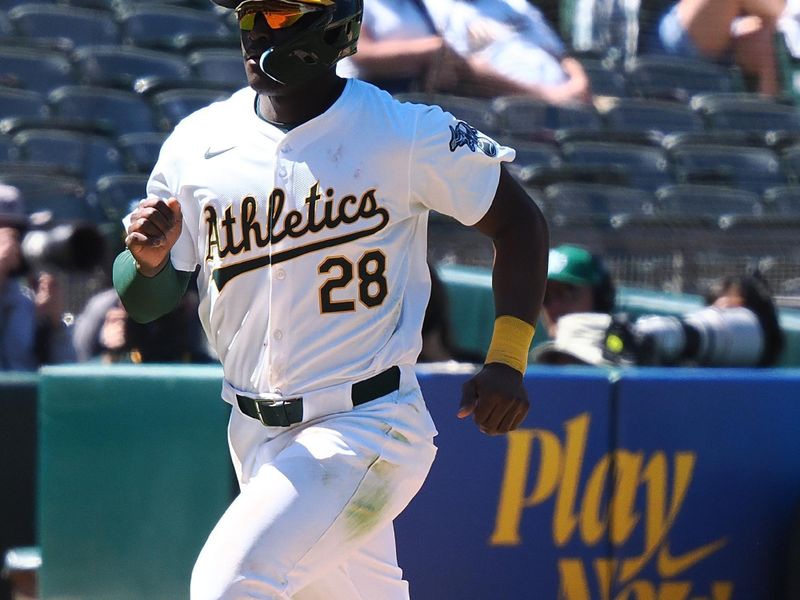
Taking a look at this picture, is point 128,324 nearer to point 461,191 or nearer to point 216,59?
point 461,191

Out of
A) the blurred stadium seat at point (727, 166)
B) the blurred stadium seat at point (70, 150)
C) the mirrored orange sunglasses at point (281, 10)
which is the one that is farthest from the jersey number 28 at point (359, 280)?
the blurred stadium seat at point (727, 166)

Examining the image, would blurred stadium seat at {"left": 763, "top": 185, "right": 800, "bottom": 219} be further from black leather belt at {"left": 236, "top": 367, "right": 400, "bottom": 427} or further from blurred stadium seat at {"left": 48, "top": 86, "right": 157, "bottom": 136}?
black leather belt at {"left": 236, "top": 367, "right": 400, "bottom": 427}

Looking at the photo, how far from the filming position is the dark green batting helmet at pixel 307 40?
251 cm

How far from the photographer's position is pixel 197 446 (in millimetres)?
3742

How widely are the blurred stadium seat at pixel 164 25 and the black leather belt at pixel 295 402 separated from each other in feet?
25.0

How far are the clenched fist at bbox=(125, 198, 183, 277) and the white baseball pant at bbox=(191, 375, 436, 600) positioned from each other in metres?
0.39

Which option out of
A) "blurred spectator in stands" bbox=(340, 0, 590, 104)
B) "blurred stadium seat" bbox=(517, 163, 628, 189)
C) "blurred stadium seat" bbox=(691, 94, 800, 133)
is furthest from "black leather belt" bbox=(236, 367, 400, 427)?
"blurred stadium seat" bbox=(691, 94, 800, 133)

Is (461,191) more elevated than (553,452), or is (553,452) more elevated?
(461,191)

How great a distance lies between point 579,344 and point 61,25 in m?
6.27

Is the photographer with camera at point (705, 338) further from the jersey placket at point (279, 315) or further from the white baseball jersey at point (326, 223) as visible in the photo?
the jersey placket at point (279, 315)

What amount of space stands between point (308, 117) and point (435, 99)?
4.84 meters

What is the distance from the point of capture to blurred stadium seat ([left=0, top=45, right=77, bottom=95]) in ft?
29.7

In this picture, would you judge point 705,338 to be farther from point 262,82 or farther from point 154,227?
point 154,227

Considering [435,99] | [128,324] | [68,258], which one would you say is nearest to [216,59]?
[435,99]
